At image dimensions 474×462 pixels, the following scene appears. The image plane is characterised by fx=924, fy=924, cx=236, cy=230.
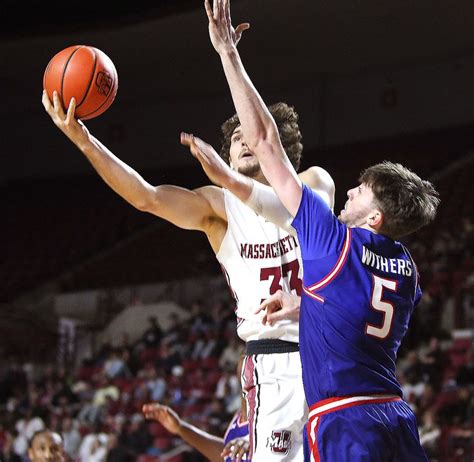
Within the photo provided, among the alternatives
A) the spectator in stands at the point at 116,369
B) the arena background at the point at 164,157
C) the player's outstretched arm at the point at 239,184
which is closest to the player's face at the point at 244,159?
the player's outstretched arm at the point at 239,184

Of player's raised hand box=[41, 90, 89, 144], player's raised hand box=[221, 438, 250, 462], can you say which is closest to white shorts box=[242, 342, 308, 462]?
player's raised hand box=[221, 438, 250, 462]

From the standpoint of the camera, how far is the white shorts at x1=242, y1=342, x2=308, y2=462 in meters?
3.76

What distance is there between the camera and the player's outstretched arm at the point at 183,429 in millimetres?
5148

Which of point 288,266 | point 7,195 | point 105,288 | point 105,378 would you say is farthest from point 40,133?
point 288,266

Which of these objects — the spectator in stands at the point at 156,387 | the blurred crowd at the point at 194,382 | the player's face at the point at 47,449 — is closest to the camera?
the player's face at the point at 47,449

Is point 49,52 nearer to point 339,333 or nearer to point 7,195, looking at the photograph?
point 7,195

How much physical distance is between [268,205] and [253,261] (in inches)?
25.5

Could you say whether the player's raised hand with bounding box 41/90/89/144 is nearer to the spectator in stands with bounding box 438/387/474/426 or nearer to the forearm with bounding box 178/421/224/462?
the forearm with bounding box 178/421/224/462

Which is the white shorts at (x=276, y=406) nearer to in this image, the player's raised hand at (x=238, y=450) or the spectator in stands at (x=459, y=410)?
the player's raised hand at (x=238, y=450)

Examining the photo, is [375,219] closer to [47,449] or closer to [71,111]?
[71,111]

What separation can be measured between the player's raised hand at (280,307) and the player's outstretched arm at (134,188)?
757mm

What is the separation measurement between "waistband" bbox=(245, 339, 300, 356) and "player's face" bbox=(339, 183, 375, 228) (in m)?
0.76

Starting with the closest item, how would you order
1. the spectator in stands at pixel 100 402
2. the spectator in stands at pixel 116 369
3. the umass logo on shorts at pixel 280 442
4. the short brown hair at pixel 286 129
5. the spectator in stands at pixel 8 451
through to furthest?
the umass logo on shorts at pixel 280 442 < the short brown hair at pixel 286 129 < the spectator in stands at pixel 8 451 < the spectator in stands at pixel 100 402 < the spectator in stands at pixel 116 369

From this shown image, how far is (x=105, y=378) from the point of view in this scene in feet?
47.2
